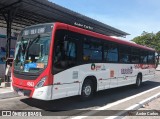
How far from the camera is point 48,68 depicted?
306 inches

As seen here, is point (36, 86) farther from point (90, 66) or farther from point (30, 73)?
point (90, 66)

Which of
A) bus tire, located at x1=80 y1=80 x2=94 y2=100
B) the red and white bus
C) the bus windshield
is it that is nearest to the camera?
the red and white bus

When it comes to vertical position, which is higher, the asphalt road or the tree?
the tree

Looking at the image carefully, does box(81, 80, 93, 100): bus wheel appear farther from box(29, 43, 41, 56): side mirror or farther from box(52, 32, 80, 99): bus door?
box(29, 43, 41, 56): side mirror

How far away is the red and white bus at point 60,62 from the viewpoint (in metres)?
7.88

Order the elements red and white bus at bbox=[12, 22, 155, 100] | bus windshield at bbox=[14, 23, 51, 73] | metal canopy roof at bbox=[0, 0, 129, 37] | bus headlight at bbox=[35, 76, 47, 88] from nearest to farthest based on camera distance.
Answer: bus headlight at bbox=[35, 76, 47, 88] < red and white bus at bbox=[12, 22, 155, 100] < bus windshield at bbox=[14, 23, 51, 73] < metal canopy roof at bbox=[0, 0, 129, 37]

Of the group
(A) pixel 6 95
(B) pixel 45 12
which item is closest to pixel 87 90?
(A) pixel 6 95

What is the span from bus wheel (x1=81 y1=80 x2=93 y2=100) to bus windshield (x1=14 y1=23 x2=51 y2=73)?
7.73 ft

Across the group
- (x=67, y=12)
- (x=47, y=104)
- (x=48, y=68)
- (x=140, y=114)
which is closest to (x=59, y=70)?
(x=48, y=68)

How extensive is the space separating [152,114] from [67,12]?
9.85 meters

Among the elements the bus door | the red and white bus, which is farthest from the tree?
the bus door

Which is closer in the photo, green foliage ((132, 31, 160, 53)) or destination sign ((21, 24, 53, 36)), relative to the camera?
destination sign ((21, 24, 53, 36))

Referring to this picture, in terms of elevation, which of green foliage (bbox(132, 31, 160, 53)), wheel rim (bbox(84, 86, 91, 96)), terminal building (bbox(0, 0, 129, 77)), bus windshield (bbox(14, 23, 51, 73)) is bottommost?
wheel rim (bbox(84, 86, 91, 96))

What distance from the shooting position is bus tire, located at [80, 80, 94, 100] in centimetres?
972
